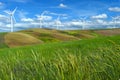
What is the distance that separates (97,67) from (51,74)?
1447 mm

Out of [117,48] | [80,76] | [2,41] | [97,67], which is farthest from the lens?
[2,41]

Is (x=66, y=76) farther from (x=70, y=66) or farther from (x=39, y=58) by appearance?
(x=39, y=58)

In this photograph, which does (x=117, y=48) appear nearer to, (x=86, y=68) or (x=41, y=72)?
(x=86, y=68)

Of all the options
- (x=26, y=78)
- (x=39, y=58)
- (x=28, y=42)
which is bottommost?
(x=28, y=42)

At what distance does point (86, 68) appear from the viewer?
747 centimetres

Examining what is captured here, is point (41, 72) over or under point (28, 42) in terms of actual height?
over

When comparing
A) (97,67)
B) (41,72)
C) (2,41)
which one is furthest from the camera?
(2,41)

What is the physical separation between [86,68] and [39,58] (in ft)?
3.66

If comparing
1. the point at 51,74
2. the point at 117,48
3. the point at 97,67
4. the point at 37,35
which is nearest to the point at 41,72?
the point at 51,74

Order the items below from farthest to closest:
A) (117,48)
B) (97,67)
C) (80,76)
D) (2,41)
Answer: (2,41) < (117,48) < (97,67) < (80,76)

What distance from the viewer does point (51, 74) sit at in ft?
23.5

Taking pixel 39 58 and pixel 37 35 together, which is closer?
pixel 39 58

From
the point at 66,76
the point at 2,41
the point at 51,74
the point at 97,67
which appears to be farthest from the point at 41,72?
the point at 2,41

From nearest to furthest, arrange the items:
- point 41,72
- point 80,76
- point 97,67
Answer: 1. point 80,76
2. point 41,72
3. point 97,67
